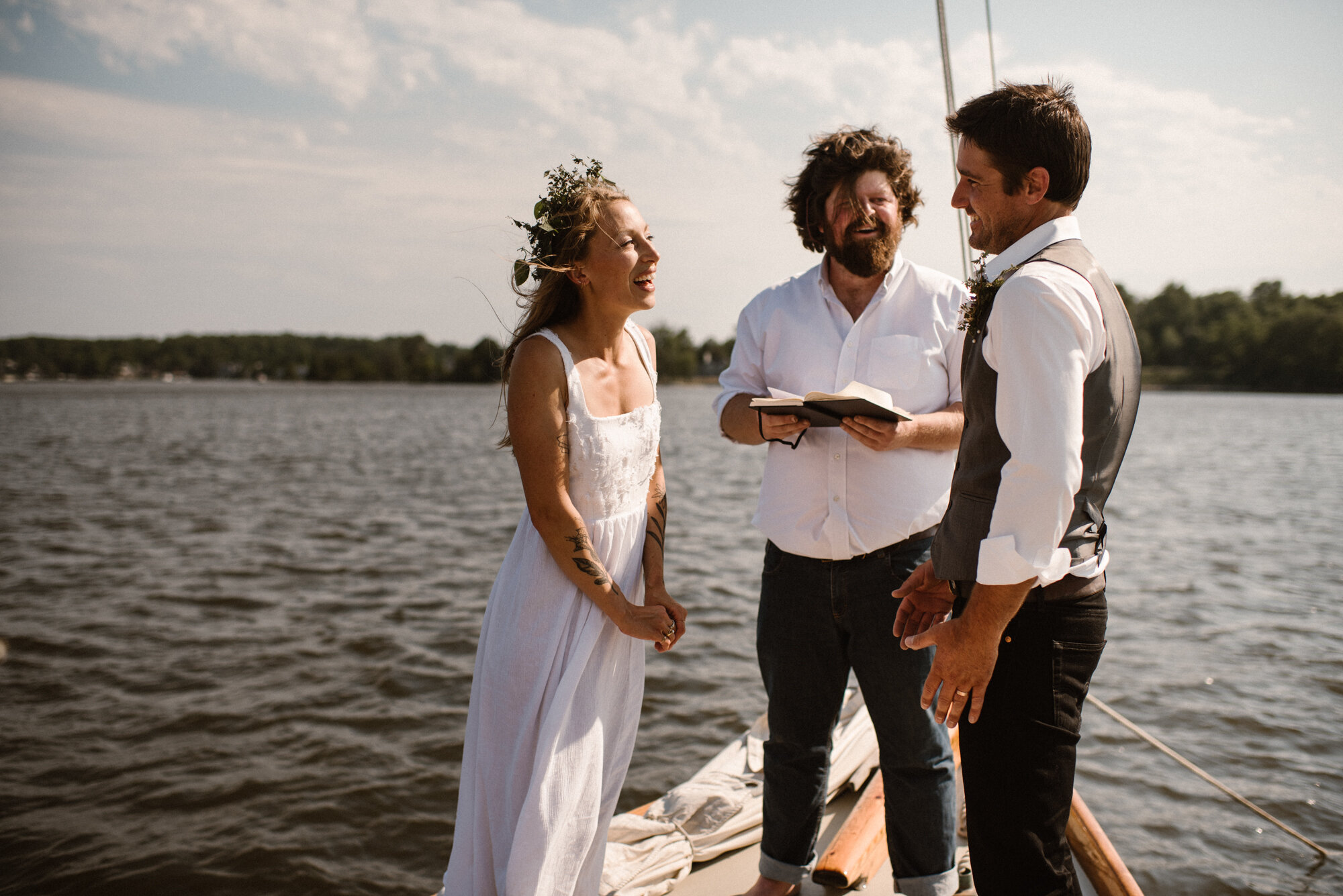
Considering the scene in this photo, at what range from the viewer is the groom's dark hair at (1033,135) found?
196 cm

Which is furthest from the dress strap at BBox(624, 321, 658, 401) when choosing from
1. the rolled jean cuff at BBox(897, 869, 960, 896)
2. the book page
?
the rolled jean cuff at BBox(897, 869, 960, 896)

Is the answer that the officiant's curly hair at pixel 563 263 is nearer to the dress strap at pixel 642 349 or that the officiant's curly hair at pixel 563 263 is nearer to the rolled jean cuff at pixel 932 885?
the dress strap at pixel 642 349

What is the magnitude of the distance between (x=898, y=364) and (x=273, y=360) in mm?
129877

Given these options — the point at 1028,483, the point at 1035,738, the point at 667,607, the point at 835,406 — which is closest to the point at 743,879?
the point at 667,607

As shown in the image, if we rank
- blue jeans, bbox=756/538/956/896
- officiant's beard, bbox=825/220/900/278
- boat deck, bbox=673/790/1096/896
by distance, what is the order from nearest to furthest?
1. blue jeans, bbox=756/538/956/896
2. officiant's beard, bbox=825/220/900/278
3. boat deck, bbox=673/790/1096/896

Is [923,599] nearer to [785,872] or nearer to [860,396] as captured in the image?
[860,396]

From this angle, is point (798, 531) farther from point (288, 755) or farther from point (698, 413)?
point (698, 413)

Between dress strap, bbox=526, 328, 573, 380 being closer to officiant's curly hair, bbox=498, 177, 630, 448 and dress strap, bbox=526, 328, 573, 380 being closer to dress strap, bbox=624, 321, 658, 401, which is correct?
officiant's curly hair, bbox=498, 177, 630, 448

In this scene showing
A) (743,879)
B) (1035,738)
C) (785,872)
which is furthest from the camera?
(743,879)

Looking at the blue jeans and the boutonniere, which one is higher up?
the boutonniere

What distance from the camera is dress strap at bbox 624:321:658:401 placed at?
2971 mm

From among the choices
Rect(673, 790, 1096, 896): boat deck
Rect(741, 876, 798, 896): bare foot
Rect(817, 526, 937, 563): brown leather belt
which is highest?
Rect(817, 526, 937, 563): brown leather belt

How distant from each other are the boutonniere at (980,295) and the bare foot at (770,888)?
85.0 inches

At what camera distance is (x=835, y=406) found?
2727mm
